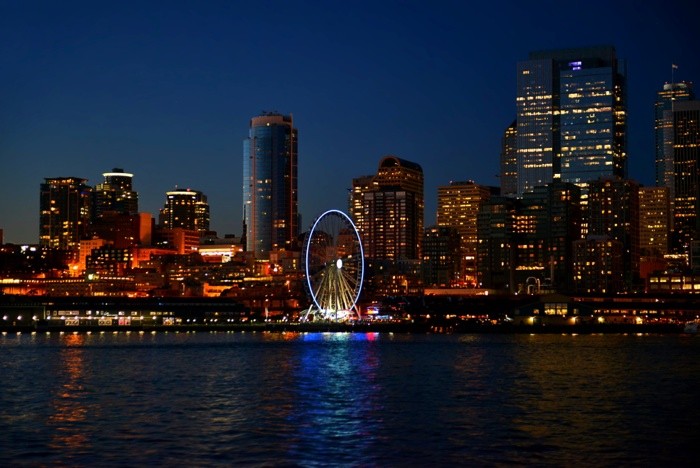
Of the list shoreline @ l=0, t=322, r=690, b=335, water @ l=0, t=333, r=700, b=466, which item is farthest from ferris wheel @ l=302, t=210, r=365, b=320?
water @ l=0, t=333, r=700, b=466

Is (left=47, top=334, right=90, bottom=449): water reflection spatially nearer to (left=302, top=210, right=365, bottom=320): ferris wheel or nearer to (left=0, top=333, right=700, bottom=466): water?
(left=0, top=333, right=700, bottom=466): water

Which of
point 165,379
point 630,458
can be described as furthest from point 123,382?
point 630,458

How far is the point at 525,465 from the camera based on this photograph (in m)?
39.7

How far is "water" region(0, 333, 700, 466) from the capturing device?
4244 centimetres

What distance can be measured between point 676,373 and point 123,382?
40.3 meters

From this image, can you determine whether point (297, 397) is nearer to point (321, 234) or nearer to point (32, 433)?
point (32, 433)

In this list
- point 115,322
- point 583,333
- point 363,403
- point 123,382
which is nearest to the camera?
point 363,403

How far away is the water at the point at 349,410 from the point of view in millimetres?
42438

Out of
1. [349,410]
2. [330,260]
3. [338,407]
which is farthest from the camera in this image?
[330,260]

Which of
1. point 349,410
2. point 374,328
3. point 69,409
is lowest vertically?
point 349,410

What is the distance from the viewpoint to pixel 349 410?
5681 centimetres

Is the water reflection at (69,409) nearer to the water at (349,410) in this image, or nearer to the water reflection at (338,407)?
the water at (349,410)

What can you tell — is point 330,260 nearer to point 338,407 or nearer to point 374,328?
point 374,328

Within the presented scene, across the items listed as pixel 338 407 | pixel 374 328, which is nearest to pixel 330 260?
pixel 374 328
